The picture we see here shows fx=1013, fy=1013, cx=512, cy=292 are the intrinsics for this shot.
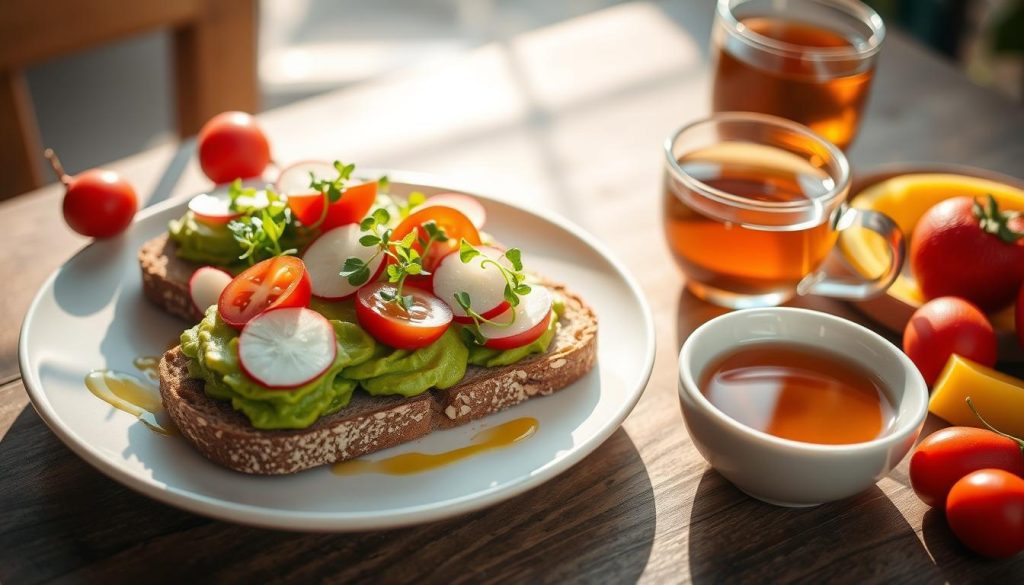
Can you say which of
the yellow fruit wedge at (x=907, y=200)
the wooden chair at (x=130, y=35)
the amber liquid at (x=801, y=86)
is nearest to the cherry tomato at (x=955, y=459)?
the yellow fruit wedge at (x=907, y=200)

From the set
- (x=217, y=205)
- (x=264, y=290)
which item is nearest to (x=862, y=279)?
(x=264, y=290)

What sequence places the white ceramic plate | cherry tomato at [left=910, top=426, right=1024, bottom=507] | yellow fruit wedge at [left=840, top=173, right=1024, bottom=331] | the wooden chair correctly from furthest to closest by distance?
the wooden chair, yellow fruit wedge at [left=840, top=173, right=1024, bottom=331], cherry tomato at [left=910, top=426, right=1024, bottom=507], the white ceramic plate

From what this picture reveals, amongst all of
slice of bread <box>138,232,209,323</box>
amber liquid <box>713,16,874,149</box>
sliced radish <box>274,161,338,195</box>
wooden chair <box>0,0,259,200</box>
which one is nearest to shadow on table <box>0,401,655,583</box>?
slice of bread <box>138,232,209,323</box>

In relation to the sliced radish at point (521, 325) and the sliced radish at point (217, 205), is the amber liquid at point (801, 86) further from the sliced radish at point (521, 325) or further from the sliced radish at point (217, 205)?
the sliced radish at point (217, 205)

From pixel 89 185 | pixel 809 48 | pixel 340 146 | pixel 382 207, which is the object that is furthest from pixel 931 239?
pixel 89 185

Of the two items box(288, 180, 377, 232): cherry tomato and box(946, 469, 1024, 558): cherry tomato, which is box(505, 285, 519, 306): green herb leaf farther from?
box(946, 469, 1024, 558): cherry tomato
